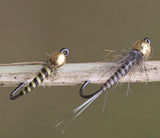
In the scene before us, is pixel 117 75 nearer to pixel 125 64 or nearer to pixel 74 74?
pixel 125 64

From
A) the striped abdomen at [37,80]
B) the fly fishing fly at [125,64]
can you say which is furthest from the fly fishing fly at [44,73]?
the fly fishing fly at [125,64]

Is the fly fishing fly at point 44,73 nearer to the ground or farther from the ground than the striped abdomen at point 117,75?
farther from the ground

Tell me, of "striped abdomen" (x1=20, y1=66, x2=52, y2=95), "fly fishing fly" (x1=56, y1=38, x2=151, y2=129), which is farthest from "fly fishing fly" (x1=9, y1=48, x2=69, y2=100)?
"fly fishing fly" (x1=56, y1=38, x2=151, y2=129)

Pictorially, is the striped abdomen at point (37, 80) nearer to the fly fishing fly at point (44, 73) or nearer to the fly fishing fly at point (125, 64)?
the fly fishing fly at point (44, 73)

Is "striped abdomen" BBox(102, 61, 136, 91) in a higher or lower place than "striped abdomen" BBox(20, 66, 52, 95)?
lower

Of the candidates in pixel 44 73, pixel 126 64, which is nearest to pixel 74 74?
pixel 44 73

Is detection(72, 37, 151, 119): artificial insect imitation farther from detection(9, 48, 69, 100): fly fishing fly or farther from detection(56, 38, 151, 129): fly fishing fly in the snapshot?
detection(9, 48, 69, 100): fly fishing fly

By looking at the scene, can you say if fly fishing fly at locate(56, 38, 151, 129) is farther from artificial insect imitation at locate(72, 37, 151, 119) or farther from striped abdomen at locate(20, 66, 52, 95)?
striped abdomen at locate(20, 66, 52, 95)

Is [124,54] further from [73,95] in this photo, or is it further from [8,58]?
[8,58]
